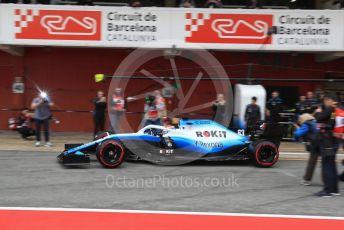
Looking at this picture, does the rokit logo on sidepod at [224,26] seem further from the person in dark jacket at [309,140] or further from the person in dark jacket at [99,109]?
the person in dark jacket at [309,140]

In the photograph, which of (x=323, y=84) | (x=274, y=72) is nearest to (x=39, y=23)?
(x=274, y=72)

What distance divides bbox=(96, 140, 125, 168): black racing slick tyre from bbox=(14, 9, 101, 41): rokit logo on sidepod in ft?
21.5

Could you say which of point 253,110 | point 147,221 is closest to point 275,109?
point 253,110

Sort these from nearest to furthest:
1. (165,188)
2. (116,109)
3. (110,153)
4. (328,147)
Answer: (328,147), (165,188), (110,153), (116,109)

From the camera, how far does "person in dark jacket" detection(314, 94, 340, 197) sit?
7.88m

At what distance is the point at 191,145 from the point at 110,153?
1.79 metres

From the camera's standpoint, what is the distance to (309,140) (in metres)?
8.83

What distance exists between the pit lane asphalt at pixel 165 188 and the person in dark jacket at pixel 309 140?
230 millimetres

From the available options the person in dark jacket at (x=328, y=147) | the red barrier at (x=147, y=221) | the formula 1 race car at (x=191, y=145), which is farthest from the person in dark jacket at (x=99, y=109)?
the red barrier at (x=147, y=221)

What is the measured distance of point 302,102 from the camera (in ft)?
50.1

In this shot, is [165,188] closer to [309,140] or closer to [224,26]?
[309,140]

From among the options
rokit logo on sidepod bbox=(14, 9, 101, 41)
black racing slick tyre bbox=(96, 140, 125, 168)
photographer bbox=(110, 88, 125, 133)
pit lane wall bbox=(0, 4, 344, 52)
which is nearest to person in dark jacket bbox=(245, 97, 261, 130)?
pit lane wall bbox=(0, 4, 344, 52)

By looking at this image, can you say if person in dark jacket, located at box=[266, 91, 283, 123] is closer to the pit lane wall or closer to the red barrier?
the pit lane wall

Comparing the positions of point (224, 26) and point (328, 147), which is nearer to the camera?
point (328, 147)
